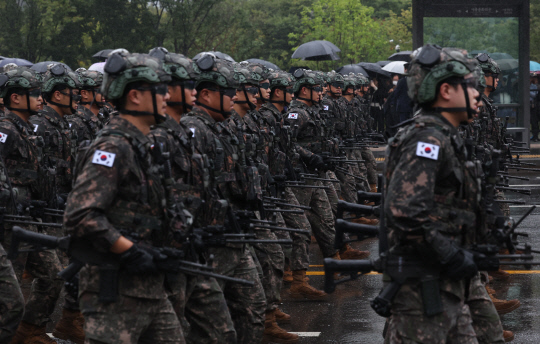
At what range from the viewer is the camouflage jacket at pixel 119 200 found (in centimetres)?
451

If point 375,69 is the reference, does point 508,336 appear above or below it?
below

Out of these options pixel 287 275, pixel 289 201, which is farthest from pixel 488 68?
pixel 287 275

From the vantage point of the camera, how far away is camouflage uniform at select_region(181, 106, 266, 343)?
20.6 feet

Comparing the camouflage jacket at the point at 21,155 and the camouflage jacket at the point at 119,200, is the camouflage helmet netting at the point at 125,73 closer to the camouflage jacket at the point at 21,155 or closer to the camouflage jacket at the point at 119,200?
the camouflage jacket at the point at 119,200

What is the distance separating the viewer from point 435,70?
16.0 ft

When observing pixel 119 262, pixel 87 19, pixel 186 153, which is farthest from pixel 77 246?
pixel 87 19

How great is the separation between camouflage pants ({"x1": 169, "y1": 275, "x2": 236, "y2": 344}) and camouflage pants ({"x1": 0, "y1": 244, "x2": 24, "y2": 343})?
4.77ft

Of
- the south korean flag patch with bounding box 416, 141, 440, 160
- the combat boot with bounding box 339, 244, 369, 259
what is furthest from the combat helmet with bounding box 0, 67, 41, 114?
the combat boot with bounding box 339, 244, 369, 259

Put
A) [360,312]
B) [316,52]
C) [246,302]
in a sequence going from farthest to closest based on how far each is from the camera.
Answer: [316,52], [360,312], [246,302]

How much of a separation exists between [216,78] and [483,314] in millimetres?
2638

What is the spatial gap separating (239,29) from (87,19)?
7289 millimetres

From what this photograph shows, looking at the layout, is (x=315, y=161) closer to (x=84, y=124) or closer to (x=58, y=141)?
(x=84, y=124)

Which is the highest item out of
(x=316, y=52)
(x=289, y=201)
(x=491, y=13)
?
(x=491, y=13)

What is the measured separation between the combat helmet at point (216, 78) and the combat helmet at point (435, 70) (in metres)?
2.02
